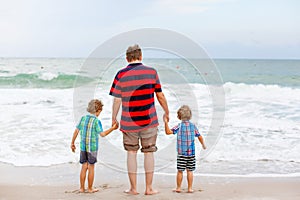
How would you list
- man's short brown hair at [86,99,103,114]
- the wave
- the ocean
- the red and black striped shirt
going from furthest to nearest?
the wave < the ocean < man's short brown hair at [86,99,103,114] < the red and black striped shirt

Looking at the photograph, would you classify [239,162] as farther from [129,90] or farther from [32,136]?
[32,136]

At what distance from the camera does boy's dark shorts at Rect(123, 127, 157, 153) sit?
3.88m

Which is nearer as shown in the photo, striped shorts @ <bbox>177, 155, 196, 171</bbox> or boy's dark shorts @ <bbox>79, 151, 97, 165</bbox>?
boy's dark shorts @ <bbox>79, 151, 97, 165</bbox>

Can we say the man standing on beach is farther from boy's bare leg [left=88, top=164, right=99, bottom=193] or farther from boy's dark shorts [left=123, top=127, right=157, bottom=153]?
boy's bare leg [left=88, top=164, right=99, bottom=193]

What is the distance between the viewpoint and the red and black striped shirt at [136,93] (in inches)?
148

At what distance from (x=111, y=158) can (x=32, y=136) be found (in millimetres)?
2490

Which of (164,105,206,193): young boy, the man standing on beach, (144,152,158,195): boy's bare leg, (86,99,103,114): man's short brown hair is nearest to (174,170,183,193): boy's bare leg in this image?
(164,105,206,193): young boy

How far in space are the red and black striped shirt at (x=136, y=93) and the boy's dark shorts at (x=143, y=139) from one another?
0.22ft

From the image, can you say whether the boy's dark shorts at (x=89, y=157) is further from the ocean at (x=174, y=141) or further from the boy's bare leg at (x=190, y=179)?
the ocean at (x=174, y=141)

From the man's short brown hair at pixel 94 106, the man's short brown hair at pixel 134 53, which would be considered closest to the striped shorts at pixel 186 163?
the man's short brown hair at pixel 94 106

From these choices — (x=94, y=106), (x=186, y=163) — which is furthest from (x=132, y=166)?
(x=94, y=106)

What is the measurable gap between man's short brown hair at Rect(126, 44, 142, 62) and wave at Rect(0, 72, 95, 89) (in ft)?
64.6

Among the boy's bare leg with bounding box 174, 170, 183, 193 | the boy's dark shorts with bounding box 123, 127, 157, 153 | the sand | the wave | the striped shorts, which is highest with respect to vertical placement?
the wave

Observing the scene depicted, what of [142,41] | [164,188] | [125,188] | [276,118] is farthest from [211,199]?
[276,118]
